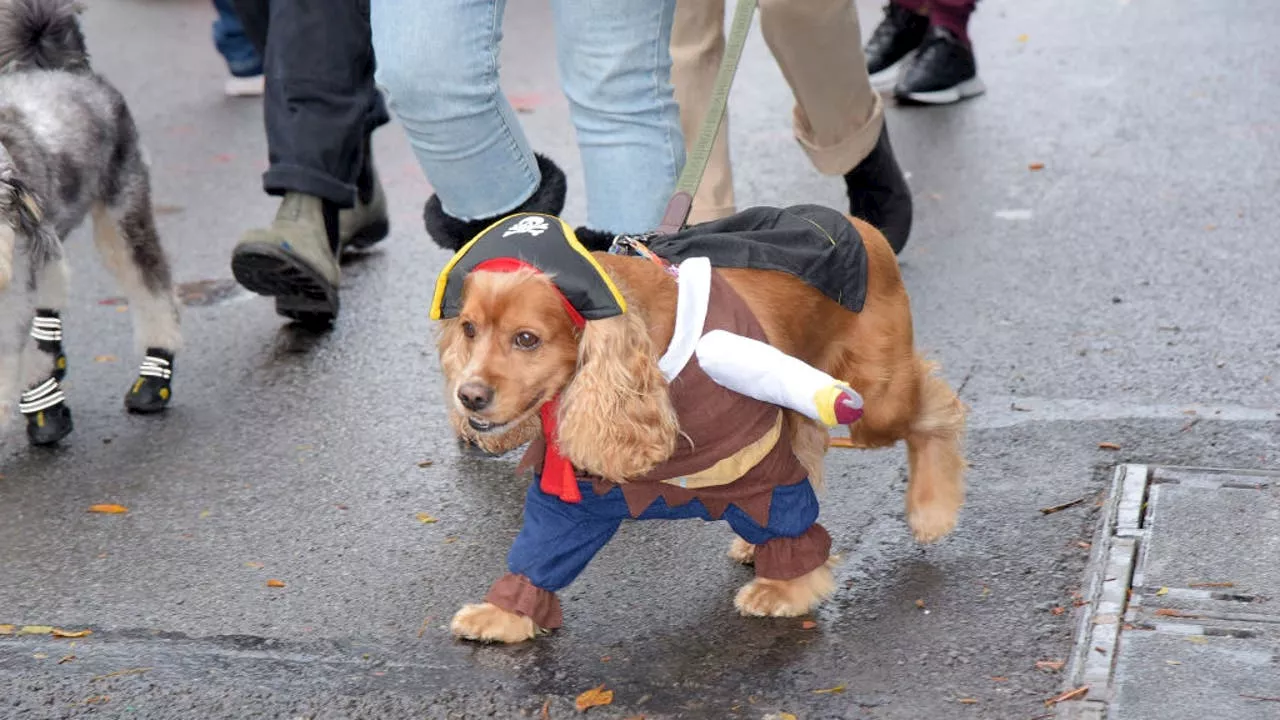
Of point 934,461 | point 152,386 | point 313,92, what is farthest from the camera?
point 313,92

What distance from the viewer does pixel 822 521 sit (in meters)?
3.75

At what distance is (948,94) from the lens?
7379 millimetres

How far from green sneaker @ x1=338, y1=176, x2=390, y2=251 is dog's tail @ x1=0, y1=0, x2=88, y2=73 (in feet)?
4.23

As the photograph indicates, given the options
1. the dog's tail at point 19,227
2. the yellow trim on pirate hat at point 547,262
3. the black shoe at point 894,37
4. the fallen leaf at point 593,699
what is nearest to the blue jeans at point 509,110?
the yellow trim on pirate hat at point 547,262

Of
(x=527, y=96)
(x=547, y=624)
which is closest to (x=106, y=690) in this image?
(x=547, y=624)

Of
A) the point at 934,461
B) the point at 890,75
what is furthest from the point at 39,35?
the point at 890,75

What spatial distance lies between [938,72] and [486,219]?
394 centimetres

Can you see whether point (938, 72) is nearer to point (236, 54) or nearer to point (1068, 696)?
point (236, 54)

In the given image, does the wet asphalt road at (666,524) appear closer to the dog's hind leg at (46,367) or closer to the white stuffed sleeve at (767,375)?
the dog's hind leg at (46,367)

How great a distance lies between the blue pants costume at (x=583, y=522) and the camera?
3.21m

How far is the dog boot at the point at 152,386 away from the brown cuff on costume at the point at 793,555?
2.24m

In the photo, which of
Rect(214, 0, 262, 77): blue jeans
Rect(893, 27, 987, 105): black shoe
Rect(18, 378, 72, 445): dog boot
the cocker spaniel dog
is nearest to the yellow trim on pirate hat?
the cocker spaniel dog

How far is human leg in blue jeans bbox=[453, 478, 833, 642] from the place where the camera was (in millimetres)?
3215

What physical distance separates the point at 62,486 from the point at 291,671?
4.52 feet
